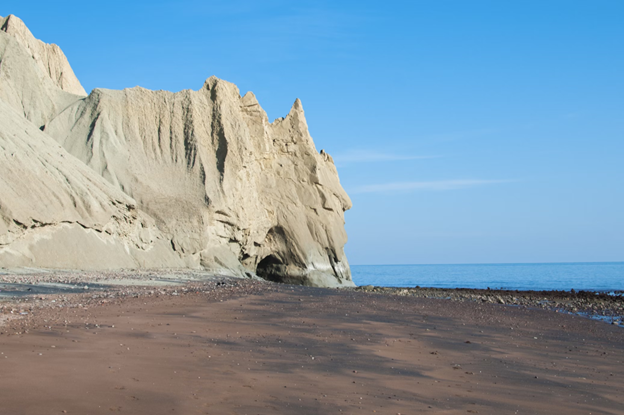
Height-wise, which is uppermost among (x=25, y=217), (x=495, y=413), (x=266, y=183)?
(x=266, y=183)

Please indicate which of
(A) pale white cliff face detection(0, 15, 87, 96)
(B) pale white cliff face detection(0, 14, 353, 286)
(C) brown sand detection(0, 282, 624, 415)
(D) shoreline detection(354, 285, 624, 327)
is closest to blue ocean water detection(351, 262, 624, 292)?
(D) shoreline detection(354, 285, 624, 327)

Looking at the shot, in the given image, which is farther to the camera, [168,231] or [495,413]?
[168,231]

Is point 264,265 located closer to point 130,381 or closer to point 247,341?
point 247,341

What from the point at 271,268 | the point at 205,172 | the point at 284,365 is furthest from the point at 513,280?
the point at 284,365

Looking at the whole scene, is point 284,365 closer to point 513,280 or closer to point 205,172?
point 205,172

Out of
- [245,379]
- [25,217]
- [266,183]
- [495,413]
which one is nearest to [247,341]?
[245,379]

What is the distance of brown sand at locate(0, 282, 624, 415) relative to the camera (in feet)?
16.4

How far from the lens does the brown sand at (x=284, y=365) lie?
4.99 metres

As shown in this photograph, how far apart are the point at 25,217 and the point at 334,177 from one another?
25.5 metres

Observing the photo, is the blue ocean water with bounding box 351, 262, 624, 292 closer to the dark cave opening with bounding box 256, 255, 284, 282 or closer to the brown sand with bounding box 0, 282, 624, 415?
the dark cave opening with bounding box 256, 255, 284, 282

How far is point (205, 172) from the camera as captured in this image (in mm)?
32531

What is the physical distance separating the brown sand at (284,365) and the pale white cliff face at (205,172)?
17644mm

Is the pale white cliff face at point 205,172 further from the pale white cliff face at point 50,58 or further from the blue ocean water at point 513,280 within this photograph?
the blue ocean water at point 513,280

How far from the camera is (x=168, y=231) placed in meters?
29.8
